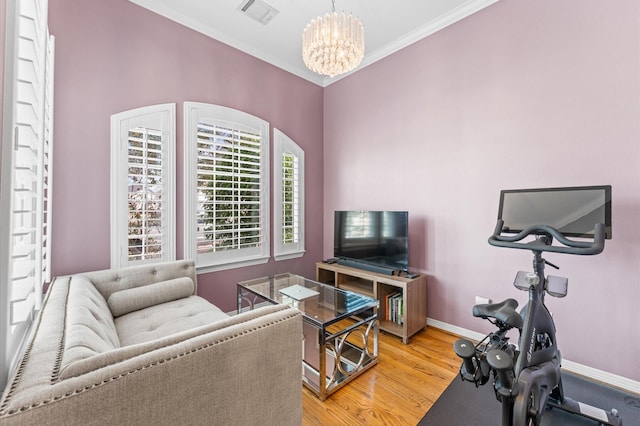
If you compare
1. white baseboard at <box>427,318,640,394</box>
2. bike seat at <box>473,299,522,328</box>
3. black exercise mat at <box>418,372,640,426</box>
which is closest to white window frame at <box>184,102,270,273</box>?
black exercise mat at <box>418,372,640,426</box>

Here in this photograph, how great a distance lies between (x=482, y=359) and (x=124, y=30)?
3560 millimetres

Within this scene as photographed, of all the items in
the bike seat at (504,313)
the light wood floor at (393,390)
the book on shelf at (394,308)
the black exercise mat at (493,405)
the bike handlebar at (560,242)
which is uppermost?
the bike handlebar at (560,242)

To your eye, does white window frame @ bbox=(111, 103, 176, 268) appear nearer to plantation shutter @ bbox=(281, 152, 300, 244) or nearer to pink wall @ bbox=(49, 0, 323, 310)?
pink wall @ bbox=(49, 0, 323, 310)

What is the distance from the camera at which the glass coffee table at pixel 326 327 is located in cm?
180

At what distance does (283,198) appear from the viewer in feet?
11.2

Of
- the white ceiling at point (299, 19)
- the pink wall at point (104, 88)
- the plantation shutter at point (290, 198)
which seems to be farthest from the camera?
the plantation shutter at point (290, 198)

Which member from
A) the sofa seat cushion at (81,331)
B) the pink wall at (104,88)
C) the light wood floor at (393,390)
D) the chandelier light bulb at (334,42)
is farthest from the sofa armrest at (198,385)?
the pink wall at (104,88)

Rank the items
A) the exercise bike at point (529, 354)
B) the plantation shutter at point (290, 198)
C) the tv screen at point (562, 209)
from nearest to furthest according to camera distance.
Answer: the exercise bike at point (529, 354) → the tv screen at point (562, 209) → the plantation shutter at point (290, 198)

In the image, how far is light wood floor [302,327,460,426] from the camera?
1.59m

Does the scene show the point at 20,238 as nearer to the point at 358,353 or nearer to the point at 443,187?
the point at 358,353

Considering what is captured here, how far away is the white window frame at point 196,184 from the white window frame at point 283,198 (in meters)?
0.13

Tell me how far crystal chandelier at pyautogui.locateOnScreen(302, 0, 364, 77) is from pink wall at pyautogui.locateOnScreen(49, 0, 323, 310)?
4.54ft

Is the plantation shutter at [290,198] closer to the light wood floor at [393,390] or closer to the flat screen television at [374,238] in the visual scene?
the flat screen television at [374,238]

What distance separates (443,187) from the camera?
2652mm
